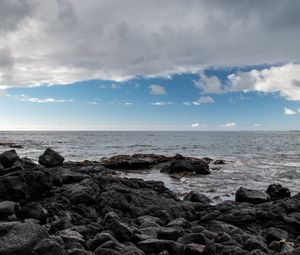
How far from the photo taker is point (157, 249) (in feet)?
27.2

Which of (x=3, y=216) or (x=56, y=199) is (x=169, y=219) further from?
(x=3, y=216)

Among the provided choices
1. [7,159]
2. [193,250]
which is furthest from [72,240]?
[7,159]

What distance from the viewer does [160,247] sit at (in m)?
8.27

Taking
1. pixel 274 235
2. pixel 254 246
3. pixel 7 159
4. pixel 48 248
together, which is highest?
pixel 7 159

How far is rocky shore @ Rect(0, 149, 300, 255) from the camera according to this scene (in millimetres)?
7871

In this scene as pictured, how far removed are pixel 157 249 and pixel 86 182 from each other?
25.4ft

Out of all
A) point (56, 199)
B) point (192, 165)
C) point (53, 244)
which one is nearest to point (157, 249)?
point (53, 244)

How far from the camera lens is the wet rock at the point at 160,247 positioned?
27.0ft

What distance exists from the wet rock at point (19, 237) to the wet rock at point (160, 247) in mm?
2155

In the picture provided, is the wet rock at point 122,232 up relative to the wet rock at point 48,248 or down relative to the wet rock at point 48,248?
down

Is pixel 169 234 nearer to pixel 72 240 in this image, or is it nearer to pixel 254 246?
pixel 254 246

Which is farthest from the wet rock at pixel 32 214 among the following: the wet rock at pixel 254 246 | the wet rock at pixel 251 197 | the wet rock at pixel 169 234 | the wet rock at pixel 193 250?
the wet rock at pixel 251 197

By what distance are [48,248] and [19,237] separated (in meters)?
0.59

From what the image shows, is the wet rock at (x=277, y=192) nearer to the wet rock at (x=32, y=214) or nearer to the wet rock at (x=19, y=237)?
the wet rock at (x=32, y=214)
